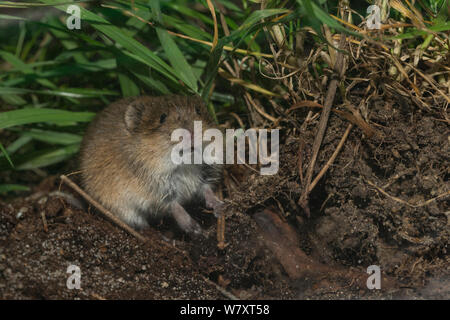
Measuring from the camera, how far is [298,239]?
2623 mm

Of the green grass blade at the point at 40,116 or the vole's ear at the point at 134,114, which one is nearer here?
the vole's ear at the point at 134,114

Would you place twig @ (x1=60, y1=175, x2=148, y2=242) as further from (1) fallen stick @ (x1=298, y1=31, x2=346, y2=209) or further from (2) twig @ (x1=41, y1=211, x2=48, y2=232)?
(1) fallen stick @ (x1=298, y1=31, x2=346, y2=209)

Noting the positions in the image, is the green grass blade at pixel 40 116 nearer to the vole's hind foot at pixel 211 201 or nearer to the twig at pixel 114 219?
the twig at pixel 114 219

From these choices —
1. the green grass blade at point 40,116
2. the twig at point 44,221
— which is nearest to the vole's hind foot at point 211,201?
the twig at point 44,221

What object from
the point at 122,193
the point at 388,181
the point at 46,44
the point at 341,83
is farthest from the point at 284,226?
the point at 46,44

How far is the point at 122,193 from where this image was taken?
301 cm

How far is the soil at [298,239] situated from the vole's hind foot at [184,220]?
1.8 inches

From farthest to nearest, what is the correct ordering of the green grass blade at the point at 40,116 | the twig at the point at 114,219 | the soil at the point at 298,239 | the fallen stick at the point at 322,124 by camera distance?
the green grass blade at the point at 40,116, the twig at the point at 114,219, the fallen stick at the point at 322,124, the soil at the point at 298,239

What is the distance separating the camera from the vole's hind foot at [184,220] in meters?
2.74

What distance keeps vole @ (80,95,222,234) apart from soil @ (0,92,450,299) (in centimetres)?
26

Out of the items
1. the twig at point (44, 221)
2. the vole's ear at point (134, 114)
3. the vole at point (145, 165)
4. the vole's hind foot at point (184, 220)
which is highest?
the vole's ear at point (134, 114)

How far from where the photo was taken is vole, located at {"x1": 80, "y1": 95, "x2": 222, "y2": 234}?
8.88 feet

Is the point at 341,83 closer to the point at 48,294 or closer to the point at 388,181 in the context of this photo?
the point at 388,181
